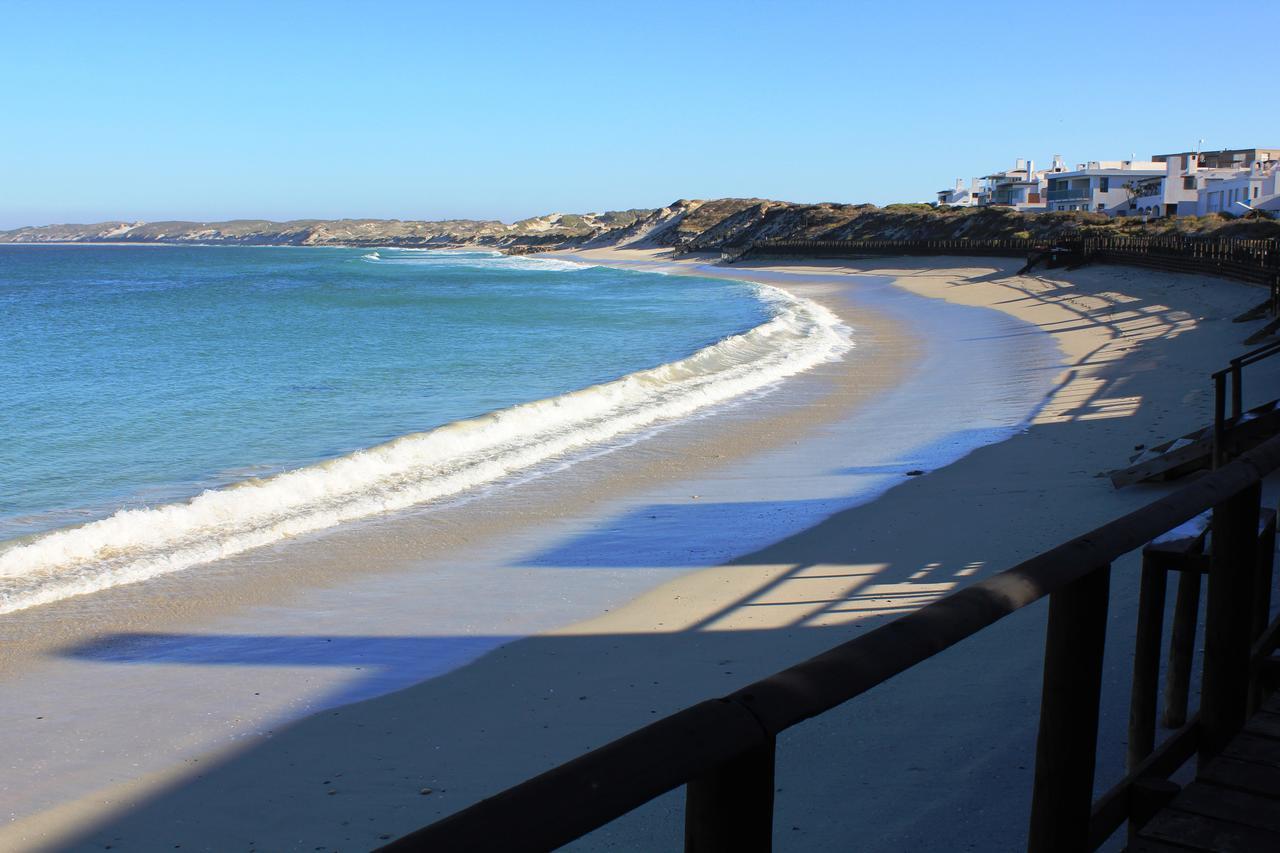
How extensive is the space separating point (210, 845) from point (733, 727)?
4.24 metres

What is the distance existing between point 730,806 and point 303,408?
19436 millimetres

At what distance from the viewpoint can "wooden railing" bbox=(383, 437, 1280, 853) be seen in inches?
44.6

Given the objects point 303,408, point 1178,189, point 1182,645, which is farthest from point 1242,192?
point 1182,645

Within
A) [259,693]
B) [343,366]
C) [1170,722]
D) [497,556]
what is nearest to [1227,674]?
[1170,722]

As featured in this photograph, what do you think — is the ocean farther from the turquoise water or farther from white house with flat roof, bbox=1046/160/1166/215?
white house with flat roof, bbox=1046/160/1166/215

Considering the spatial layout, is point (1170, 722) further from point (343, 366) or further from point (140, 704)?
point (343, 366)

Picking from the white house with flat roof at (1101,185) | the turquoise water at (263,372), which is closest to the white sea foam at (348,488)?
the turquoise water at (263,372)

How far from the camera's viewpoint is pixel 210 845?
4773 millimetres

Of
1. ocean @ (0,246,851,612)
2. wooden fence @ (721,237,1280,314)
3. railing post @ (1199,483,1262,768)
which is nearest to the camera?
railing post @ (1199,483,1262,768)

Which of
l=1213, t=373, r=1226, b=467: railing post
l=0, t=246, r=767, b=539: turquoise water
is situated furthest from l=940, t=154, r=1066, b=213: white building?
l=1213, t=373, r=1226, b=467: railing post

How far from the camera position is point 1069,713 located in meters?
2.16

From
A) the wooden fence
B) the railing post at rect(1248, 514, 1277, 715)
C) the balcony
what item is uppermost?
the balcony

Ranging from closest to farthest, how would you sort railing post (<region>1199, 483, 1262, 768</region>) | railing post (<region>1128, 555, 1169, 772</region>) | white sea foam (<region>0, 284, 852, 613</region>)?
railing post (<region>1199, 483, 1262, 768</region>), railing post (<region>1128, 555, 1169, 772</region>), white sea foam (<region>0, 284, 852, 613</region>)

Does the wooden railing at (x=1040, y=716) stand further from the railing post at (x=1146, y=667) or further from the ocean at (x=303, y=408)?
the ocean at (x=303, y=408)
